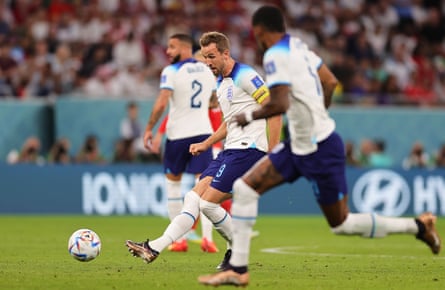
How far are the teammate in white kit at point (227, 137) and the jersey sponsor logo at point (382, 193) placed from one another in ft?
37.3

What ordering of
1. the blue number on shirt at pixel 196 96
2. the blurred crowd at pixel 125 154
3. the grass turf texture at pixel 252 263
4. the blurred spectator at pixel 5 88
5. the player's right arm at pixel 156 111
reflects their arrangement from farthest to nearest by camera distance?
the blurred spectator at pixel 5 88 → the blurred crowd at pixel 125 154 → the blue number on shirt at pixel 196 96 → the player's right arm at pixel 156 111 → the grass turf texture at pixel 252 263

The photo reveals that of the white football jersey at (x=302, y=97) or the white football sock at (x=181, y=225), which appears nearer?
the white football jersey at (x=302, y=97)

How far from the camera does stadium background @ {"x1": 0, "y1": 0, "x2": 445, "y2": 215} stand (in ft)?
74.6

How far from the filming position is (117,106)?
81.3ft

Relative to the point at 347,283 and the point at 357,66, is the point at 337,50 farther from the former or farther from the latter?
the point at 347,283

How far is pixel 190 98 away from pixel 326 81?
476cm

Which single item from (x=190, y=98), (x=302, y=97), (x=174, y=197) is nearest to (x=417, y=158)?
(x=174, y=197)

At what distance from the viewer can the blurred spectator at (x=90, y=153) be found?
77.1 feet

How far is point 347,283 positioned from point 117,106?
15.1 m

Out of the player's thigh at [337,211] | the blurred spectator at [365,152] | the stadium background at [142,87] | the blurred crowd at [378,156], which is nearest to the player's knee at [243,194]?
the player's thigh at [337,211]

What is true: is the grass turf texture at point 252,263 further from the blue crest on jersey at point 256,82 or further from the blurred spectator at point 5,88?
the blurred spectator at point 5,88

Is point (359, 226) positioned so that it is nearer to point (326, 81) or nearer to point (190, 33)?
point (326, 81)

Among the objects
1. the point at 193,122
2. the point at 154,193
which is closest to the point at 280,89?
the point at 193,122

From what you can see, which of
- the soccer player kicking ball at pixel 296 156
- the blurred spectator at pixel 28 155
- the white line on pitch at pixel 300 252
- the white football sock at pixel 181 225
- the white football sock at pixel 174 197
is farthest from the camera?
the blurred spectator at pixel 28 155
